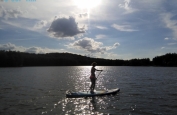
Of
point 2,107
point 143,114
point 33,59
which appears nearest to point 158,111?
point 143,114

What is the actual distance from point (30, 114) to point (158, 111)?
30.1ft

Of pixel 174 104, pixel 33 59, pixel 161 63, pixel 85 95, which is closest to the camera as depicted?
pixel 174 104

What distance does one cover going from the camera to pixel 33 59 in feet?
524

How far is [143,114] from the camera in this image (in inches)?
529

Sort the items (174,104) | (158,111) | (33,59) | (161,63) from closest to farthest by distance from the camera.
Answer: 1. (158,111)
2. (174,104)
3. (33,59)
4. (161,63)

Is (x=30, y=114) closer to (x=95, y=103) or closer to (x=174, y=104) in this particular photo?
(x=95, y=103)

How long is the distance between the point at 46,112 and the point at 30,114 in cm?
109

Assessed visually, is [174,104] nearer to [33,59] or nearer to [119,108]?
[119,108]

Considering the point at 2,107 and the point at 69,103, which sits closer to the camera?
the point at 2,107

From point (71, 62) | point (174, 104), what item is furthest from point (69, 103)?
point (71, 62)

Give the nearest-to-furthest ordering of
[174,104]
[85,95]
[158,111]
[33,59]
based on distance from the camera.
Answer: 1. [158,111]
2. [174,104]
3. [85,95]
4. [33,59]

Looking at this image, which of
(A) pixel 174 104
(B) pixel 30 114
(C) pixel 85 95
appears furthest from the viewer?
(C) pixel 85 95

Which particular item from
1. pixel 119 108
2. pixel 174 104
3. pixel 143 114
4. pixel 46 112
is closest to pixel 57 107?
pixel 46 112

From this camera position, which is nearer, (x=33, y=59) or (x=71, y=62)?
(x=33, y=59)
